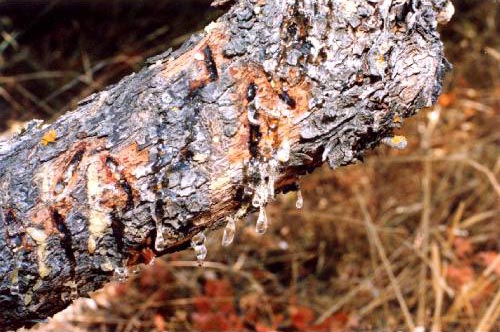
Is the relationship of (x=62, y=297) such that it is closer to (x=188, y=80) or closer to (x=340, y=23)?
(x=188, y=80)

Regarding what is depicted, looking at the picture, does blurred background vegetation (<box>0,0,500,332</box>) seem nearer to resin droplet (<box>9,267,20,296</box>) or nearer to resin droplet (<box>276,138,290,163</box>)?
resin droplet (<box>9,267,20,296</box>)

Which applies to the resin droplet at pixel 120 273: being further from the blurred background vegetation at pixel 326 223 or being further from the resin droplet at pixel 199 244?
the blurred background vegetation at pixel 326 223

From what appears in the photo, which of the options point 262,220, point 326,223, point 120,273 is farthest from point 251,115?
point 326,223

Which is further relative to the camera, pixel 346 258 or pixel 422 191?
pixel 422 191

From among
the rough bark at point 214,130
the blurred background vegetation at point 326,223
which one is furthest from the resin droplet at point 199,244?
the blurred background vegetation at point 326,223

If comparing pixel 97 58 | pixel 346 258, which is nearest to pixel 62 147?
pixel 346 258
